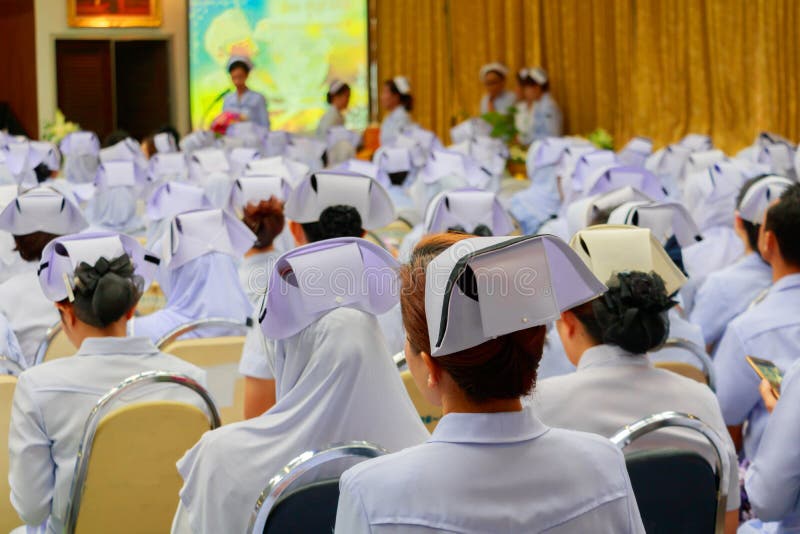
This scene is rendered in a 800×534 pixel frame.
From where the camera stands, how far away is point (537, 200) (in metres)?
8.62

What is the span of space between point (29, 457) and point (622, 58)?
11912 mm

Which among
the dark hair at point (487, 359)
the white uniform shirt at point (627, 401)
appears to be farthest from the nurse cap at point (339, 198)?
the dark hair at point (487, 359)

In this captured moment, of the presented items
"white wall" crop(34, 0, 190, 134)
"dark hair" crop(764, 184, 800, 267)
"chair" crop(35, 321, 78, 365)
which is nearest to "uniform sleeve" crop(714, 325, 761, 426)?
"dark hair" crop(764, 184, 800, 267)

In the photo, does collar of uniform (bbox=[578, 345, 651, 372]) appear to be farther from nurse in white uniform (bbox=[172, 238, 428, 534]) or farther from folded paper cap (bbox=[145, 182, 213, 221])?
folded paper cap (bbox=[145, 182, 213, 221])

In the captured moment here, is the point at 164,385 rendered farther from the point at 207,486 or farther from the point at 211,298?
the point at 211,298

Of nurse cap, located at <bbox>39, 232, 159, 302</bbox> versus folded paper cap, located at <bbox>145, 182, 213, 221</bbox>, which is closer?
nurse cap, located at <bbox>39, 232, 159, 302</bbox>

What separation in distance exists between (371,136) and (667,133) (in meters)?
3.43

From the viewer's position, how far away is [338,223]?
3.89 m

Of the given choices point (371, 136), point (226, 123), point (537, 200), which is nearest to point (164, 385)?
point (537, 200)

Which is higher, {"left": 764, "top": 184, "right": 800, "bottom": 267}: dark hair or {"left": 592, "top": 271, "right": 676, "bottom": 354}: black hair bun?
{"left": 764, "top": 184, "right": 800, "bottom": 267}: dark hair

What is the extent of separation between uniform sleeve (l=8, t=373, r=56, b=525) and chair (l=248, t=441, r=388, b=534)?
0.90 meters

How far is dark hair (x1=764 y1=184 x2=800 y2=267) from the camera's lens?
3.14m

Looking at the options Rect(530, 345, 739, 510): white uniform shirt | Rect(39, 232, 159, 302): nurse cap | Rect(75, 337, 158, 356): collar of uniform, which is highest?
Rect(39, 232, 159, 302): nurse cap

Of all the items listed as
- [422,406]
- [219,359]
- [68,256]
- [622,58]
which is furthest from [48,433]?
[622,58]
